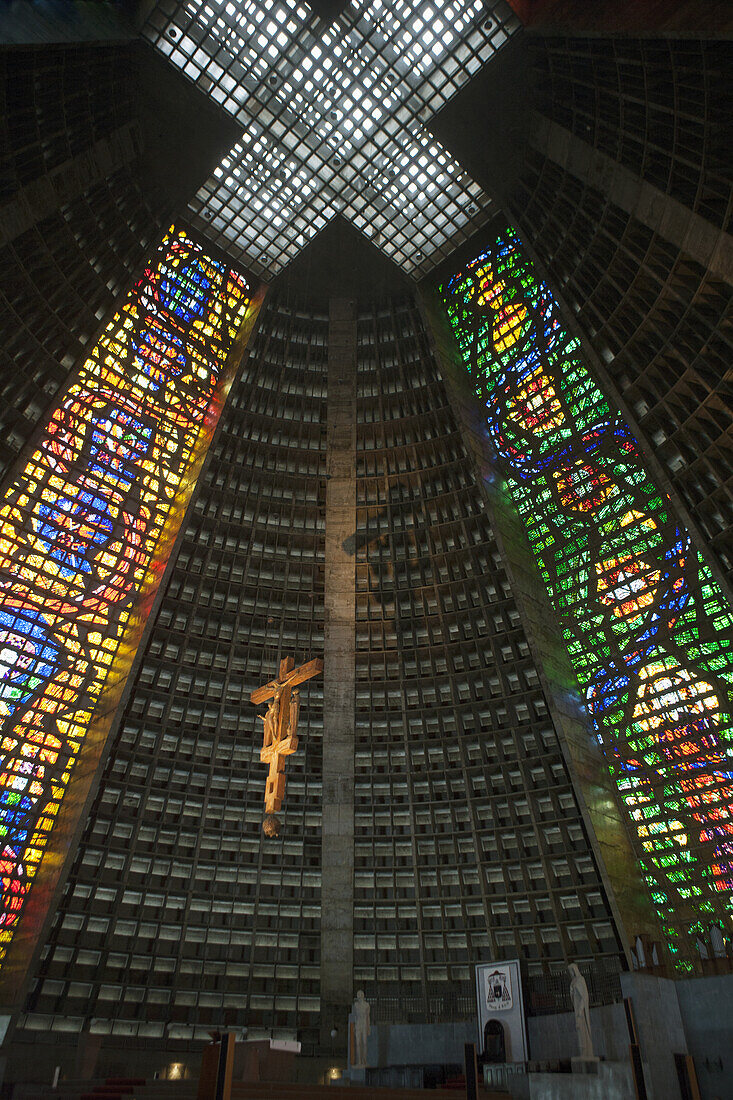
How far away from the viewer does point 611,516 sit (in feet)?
90.3

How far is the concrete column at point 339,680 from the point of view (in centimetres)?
2411

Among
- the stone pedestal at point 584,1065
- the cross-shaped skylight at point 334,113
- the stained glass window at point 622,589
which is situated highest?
the cross-shaped skylight at point 334,113

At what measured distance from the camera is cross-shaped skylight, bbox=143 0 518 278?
28.1 meters

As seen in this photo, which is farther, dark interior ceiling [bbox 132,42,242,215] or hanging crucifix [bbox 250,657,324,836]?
dark interior ceiling [bbox 132,42,242,215]

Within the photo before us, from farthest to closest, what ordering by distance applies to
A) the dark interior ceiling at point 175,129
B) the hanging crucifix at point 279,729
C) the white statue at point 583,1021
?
the dark interior ceiling at point 175,129
the hanging crucifix at point 279,729
the white statue at point 583,1021

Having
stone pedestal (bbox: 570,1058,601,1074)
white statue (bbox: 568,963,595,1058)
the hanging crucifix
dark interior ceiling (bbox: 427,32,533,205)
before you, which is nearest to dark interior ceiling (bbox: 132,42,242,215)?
dark interior ceiling (bbox: 427,32,533,205)

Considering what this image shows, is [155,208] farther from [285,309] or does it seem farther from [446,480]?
[446,480]

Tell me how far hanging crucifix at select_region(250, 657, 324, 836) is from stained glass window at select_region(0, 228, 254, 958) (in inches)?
439

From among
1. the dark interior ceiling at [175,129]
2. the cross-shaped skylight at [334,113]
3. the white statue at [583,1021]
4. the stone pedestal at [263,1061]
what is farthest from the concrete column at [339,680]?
the white statue at [583,1021]

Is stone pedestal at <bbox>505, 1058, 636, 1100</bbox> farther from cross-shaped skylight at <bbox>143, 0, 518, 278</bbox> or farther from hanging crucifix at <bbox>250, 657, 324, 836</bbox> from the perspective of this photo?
cross-shaped skylight at <bbox>143, 0, 518, 278</bbox>

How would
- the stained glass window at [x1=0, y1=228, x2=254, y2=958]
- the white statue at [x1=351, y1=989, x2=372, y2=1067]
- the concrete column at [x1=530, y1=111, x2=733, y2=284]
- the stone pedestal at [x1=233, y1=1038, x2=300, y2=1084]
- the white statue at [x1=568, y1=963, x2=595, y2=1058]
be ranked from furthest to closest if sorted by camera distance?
the stained glass window at [x1=0, y1=228, x2=254, y2=958] → the concrete column at [x1=530, y1=111, x2=733, y2=284] → the white statue at [x1=351, y1=989, x2=372, y2=1067] → the stone pedestal at [x1=233, y1=1038, x2=300, y2=1084] → the white statue at [x1=568, y1=963, x2=595, y2=1058]

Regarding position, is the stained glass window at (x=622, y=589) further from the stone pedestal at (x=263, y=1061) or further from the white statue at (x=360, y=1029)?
the stone pedestal at (x=263, y=1061)

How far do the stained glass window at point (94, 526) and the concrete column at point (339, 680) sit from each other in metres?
5.38

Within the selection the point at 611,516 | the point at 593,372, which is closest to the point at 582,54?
the point at 593,372
